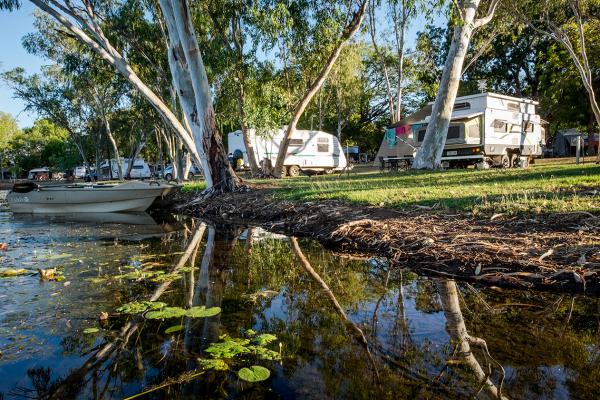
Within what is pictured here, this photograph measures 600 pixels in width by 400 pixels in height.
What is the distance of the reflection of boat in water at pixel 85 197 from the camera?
37.7ft

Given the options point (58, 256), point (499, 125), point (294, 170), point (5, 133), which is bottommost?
point (58, 256)

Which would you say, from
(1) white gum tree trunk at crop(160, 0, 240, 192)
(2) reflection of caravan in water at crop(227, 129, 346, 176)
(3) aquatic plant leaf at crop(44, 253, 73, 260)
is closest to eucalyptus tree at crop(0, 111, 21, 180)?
(2) reflection of caravan in water at crop(227, 129, 346, 176)

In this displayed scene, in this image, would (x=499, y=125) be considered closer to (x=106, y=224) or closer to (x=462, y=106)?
(x=462, y=106)

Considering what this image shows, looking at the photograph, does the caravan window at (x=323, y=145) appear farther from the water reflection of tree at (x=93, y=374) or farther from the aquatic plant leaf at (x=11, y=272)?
the water reflection of tree at (x=93, y=374)

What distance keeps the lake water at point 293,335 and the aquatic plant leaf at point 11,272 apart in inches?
3.2

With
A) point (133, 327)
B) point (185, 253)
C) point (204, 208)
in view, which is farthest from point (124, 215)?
point (133, 327)

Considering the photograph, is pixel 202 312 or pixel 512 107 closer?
pixel 202 312

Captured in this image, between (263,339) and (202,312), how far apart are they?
0.72m

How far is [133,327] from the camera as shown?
3049 mm

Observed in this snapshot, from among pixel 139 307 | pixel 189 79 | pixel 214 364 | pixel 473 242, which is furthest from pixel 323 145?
pixel 214 364

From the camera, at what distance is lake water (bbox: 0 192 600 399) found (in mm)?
2219

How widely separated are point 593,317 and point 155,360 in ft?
10.2

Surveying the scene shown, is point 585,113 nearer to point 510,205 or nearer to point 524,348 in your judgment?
point 510,205

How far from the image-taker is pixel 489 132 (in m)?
17.3
